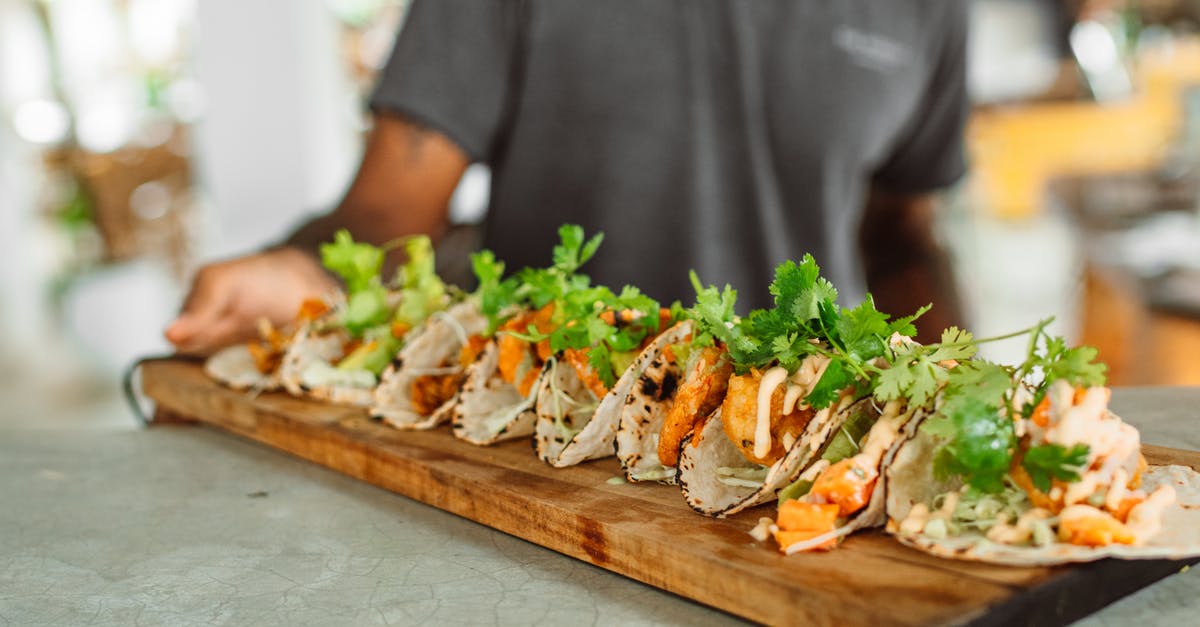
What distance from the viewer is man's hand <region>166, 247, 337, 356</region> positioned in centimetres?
260

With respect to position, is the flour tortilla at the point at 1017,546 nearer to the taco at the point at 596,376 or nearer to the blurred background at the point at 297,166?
the taco at the point at 596,376

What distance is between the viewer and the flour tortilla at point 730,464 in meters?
1.35

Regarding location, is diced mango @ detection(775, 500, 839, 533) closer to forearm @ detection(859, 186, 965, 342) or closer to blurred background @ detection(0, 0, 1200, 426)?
forearm @ detection(859, 186, 965, 342)

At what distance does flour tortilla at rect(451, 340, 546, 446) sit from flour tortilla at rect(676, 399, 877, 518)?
43 cm

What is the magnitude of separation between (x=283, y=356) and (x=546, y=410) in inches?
38.2

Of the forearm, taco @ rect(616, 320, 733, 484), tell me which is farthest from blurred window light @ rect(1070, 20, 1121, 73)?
taco @ rect(616, 320, 733, 484)

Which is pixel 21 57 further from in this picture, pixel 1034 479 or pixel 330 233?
pixel 1034 479

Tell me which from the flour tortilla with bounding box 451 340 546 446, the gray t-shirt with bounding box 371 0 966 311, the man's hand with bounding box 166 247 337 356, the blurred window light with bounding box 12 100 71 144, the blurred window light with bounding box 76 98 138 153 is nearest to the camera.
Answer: the flour tortilla with bounding box 451 340 546 446

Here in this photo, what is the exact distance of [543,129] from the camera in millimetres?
2902

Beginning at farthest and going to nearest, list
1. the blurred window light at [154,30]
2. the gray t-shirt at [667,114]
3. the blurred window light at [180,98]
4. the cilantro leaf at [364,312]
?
the blurred window light at [154,30]
the blurred window light at [180,98]
the gray t-shirt at [667,114]
the cilantro leaf at [364,312]

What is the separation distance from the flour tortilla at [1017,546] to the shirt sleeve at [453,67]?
5.89ft

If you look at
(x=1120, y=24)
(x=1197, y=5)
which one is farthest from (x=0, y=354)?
(x=1197, y=5)

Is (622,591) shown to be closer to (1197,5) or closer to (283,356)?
(283,356)

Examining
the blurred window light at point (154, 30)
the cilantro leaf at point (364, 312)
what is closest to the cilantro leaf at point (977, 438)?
the cilantro leaf at point (364, 312)
